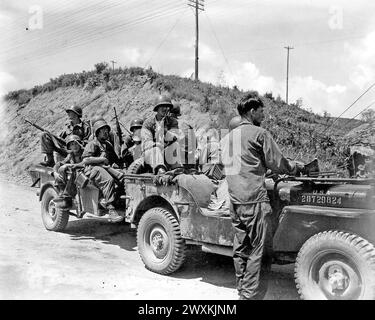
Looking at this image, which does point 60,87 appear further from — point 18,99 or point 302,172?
point 302,172

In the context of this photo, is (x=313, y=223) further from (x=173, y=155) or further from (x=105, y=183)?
(x=105, y=183)

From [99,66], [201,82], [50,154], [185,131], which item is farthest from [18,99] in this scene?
[185,131]

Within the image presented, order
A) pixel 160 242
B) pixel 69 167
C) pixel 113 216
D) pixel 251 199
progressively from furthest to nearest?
pixel 69 167, pixel 113 216, pixel 160 242, pixel 251 199

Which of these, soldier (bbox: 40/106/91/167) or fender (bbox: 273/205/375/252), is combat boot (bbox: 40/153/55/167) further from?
fender (bbox: 273/205/375/252)

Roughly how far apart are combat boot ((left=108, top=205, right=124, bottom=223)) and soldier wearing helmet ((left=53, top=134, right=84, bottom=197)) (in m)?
1.06

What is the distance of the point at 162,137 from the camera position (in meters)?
7.58

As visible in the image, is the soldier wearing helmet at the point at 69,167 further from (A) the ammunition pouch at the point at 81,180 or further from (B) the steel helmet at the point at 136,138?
(B) the steel helmet at the point at 136,138

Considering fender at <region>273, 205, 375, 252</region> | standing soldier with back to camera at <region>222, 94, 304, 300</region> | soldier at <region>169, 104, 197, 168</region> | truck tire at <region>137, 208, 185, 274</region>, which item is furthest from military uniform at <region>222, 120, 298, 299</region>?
soldier at <region>169, 104, 197, 168</region>

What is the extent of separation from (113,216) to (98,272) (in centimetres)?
139

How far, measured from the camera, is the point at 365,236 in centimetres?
448

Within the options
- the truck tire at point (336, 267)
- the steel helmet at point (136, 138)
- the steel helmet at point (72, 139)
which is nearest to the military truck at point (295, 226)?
the truck tire at point (336, 267)

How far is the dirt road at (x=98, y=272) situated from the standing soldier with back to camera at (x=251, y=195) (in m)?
0.81

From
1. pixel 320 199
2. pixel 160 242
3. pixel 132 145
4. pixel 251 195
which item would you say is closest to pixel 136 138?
pixel 132 145

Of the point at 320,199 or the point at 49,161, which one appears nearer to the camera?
the point at 320,199
